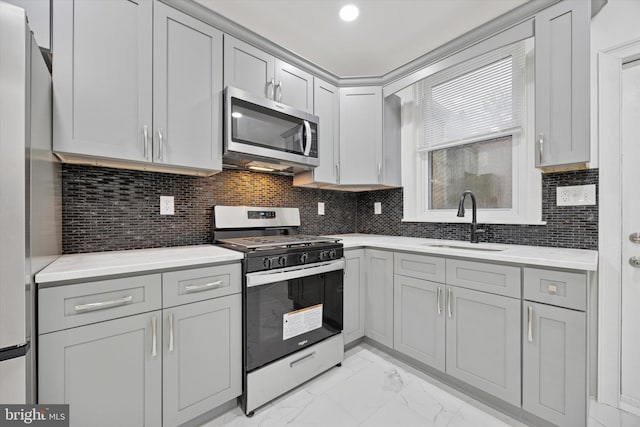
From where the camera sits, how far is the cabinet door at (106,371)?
1056 millimetres

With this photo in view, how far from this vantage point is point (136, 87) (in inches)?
58.5

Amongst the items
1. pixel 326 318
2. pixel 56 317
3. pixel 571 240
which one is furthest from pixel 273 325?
pixel 571 240

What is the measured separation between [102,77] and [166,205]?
0.80m

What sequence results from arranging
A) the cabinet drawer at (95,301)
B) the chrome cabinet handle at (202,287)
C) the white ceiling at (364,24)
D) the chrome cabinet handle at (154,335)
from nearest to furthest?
the cabinet drawer at (95,301), the chrome cabinet handle at (154,335), the chrome cabinet handle at (202,287), the white ceiling at (364,24)

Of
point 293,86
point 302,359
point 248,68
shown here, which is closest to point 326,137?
point 293,86

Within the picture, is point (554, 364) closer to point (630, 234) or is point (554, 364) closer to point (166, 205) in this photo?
point (630, 234)

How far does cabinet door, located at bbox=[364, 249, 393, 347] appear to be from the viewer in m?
2.13

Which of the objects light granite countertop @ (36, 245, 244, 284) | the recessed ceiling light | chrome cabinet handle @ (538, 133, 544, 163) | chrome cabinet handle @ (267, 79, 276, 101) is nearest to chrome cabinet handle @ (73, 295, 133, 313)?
light granite countertop @ (36, 245, 244, 284)

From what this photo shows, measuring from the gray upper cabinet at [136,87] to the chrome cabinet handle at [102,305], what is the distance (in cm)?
74

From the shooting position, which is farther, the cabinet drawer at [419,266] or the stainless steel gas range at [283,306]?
the cabinet drawer at [419,266]

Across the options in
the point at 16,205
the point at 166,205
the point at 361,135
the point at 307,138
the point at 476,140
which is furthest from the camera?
the point at 361,135

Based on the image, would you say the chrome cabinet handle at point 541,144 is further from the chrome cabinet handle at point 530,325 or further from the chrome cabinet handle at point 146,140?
the chrome cabinet handle at point 146,140

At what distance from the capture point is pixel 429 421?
1518mm

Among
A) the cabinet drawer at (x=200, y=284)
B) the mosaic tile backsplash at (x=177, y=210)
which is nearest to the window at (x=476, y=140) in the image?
the mosaic tile backsplash at (x=177, y=210)
